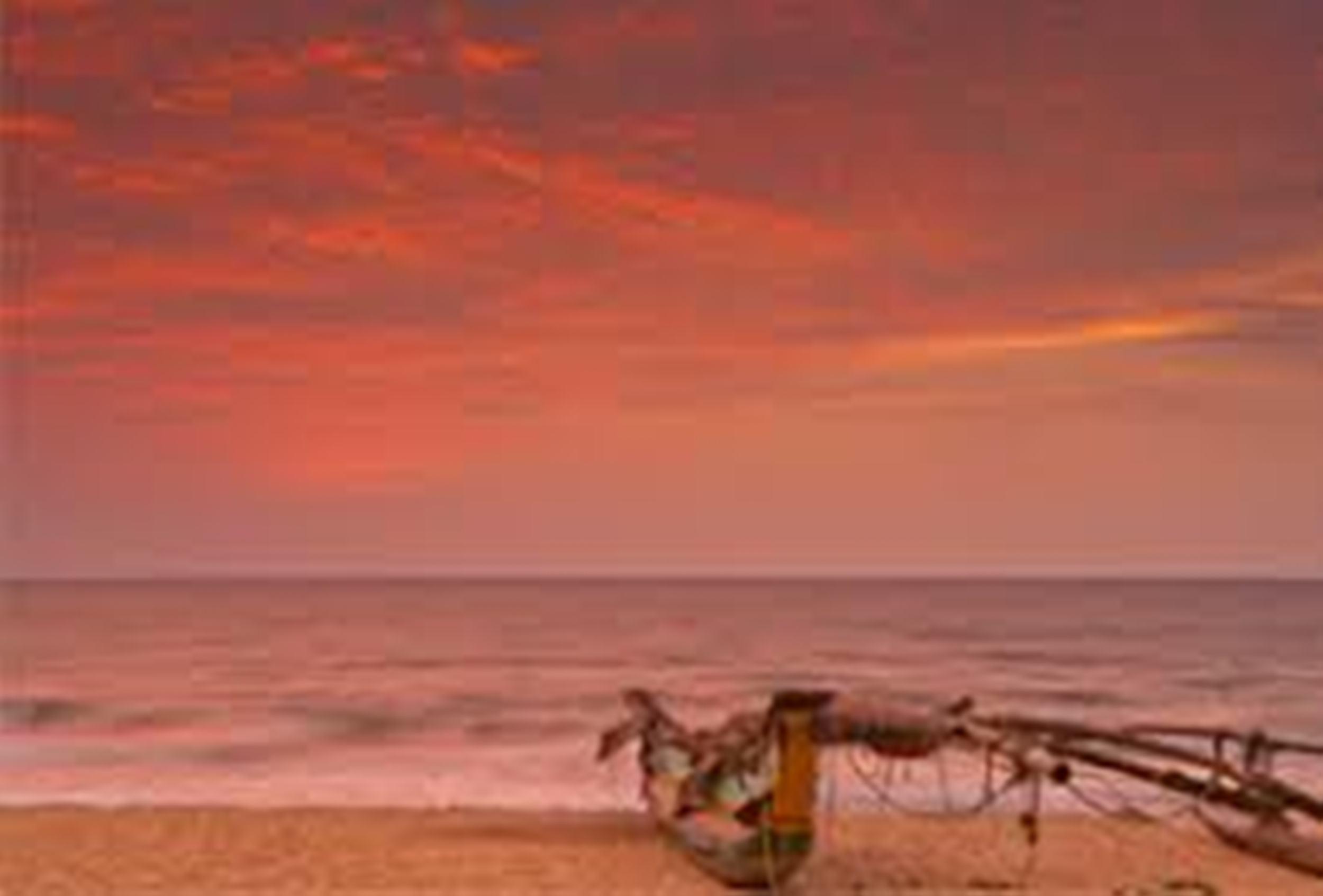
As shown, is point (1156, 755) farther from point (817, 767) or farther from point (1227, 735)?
point (1227, 735)

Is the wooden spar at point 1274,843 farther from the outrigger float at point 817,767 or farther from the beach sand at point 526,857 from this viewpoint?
the beach sand at point 526,857

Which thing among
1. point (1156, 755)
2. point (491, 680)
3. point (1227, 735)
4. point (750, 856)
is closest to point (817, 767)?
point (750, 856)

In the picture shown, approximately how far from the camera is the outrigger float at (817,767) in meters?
13.6

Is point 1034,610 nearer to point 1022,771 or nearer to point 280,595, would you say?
point 280,595

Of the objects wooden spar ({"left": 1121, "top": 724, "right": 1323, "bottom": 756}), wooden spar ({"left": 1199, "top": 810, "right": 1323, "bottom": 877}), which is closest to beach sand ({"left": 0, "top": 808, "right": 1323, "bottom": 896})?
wooden spar ({"left": 1199, "top": 810, "right": 1323, "bottom": 877})

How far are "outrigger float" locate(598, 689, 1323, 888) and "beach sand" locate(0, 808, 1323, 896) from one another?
1.59 ft

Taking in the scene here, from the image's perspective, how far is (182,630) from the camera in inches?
3570

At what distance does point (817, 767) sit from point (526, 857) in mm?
5434

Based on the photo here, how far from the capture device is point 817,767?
50.1 feet

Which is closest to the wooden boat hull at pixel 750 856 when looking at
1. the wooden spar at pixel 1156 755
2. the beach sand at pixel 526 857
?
the beach sand at pixel 526 857

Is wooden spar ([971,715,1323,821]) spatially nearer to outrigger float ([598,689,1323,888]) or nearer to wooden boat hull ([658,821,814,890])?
outrigger float ([598,689,1323,888])

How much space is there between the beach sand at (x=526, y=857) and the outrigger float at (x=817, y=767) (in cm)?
48

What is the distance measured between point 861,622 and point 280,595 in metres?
79.4

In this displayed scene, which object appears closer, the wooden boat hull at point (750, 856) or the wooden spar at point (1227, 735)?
the wooden boat hull at point (750, 856)
